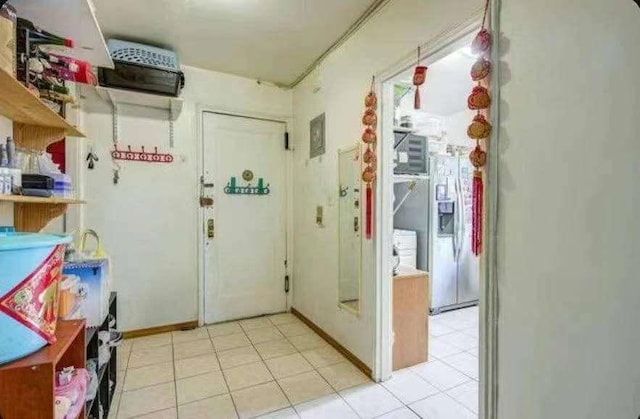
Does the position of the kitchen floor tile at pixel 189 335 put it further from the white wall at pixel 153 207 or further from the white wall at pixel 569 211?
the white wall at pixel 569 211

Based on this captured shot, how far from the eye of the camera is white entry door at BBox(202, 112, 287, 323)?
3367 mm

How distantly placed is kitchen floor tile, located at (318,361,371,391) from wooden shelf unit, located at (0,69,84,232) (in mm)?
1953

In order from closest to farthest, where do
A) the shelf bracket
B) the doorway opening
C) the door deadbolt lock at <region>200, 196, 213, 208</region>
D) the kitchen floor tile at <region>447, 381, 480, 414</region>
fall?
the shelf bracket → the kitchen floor tile at <region>447, 381, 480, 414</region> → the doorway opening → the door deadbolt lock at <region>200, 196, 213, 208</region>

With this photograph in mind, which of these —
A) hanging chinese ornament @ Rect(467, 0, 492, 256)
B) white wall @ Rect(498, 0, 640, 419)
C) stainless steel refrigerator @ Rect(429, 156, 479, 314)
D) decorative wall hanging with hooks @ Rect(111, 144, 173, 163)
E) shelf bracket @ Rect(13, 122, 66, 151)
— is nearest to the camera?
white wall @ Rect(498, 0, 640, 419)

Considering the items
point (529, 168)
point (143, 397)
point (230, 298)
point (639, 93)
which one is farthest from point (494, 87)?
point (230, 298)

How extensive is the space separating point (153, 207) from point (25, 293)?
2.35 metres

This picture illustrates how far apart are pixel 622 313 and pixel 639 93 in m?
0.69

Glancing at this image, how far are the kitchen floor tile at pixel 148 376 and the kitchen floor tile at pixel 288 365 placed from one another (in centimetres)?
72

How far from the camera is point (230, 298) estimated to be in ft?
11.4

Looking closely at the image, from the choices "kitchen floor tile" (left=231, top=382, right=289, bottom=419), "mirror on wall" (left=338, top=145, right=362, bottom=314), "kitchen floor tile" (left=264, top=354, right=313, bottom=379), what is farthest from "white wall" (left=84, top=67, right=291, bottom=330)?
"mirror on wall" (left=338, top=145, right=362, bottom=314)

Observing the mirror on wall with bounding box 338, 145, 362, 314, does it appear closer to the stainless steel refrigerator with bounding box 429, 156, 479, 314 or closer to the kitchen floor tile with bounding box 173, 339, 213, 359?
the kitchen floor tile with bounding box 173, 339, 213, 359

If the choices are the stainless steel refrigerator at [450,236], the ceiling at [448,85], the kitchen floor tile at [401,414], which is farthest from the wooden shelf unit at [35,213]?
the stainless steel refrigerator at [450,236]

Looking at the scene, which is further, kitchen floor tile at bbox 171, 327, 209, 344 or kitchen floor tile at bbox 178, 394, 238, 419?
kitchen floor tile at bbox 171, 327, 209, 344

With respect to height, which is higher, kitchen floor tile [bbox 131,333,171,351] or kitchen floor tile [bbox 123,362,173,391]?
kitchen floor tile [bbox 123,362,173,391]
